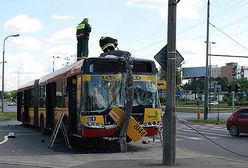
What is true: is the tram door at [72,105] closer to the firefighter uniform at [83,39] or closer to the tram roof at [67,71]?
the tram roof at [67,71]

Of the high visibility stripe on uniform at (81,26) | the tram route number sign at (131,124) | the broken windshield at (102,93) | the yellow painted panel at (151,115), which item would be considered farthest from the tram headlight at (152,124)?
the high visibility stripe on uniform at (81,26)

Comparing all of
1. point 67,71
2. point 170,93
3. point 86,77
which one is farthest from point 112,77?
point 170,93

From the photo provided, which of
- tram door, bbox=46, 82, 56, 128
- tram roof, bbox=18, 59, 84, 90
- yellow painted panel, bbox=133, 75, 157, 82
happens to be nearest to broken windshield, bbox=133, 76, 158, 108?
yellow painted panel, bbox=133, 75, 157, 82

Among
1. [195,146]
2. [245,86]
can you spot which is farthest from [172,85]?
[245,86]

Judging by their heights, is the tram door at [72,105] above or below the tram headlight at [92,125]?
above

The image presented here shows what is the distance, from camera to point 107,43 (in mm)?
18922

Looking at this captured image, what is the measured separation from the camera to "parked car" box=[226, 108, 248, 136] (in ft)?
79.0

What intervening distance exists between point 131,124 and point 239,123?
33.5 ft

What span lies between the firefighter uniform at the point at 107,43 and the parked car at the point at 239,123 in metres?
8.73

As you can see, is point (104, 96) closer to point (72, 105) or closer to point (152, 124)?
point (72, 105)

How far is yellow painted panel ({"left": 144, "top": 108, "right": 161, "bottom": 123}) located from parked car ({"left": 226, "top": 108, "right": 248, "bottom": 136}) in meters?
8.87

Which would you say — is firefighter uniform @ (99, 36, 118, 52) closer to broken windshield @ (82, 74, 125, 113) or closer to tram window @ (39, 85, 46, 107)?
broken windshield @ (82, 74, 125, 113)

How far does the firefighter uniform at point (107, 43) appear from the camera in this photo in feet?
61.8

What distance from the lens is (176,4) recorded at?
1283cm
